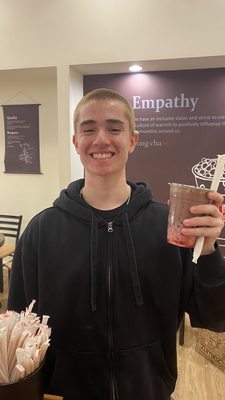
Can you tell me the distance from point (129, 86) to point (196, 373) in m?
2.71

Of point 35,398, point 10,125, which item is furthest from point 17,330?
point 10,125

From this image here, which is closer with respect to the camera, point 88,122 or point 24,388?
A: point 24,388

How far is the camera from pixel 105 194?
1.08 metres

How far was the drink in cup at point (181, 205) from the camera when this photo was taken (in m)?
0.78

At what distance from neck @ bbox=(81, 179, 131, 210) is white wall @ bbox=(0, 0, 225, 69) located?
7.47 ft

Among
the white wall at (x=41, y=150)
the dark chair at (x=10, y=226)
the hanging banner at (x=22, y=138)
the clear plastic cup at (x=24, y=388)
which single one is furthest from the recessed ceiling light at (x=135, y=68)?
the clear plastic cup at (x=24, y=388)

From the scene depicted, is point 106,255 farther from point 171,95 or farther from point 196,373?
point 171,95

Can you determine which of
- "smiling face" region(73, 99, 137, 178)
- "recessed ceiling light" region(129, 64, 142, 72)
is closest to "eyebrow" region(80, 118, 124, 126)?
"smiling face" region(73, 99, 137, 178)

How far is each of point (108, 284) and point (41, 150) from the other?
322cm

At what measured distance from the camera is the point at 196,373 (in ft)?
7.89

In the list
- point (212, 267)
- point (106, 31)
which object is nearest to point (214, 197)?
point (212, 267)

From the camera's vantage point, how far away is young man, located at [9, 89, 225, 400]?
952 millimetres

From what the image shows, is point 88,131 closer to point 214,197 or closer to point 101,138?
point 101,138

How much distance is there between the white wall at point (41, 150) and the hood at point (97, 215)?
2.87 metres
